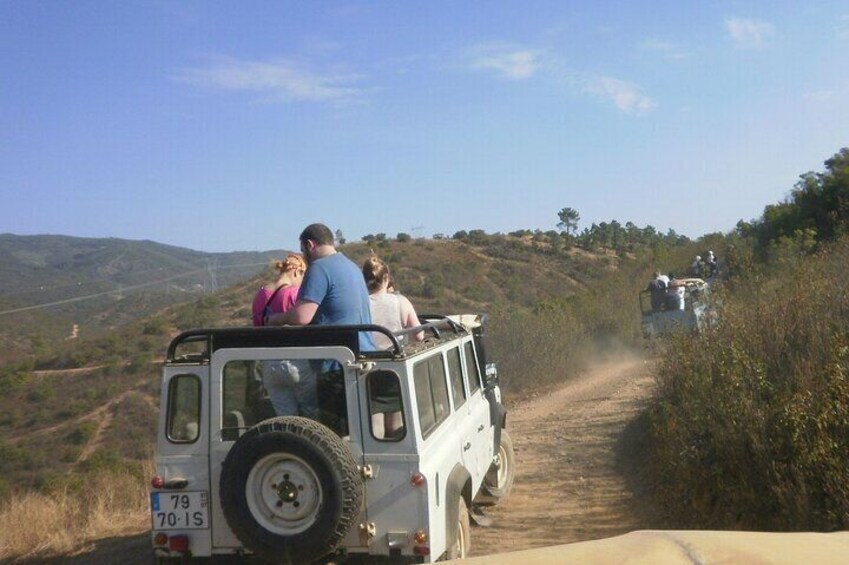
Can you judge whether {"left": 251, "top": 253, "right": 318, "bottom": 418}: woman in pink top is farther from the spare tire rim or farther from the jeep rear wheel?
the jeep rear wheel

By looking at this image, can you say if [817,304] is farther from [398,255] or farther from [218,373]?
[398,255]

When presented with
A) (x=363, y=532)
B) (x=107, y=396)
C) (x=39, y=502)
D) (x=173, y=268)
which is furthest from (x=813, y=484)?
(x=173, y=268)

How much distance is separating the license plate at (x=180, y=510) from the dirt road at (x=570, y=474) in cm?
278

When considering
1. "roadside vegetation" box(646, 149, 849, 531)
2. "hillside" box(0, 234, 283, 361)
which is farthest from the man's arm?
"hillside" box(0, 234, 283, 361)

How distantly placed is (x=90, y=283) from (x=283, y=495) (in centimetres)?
4927

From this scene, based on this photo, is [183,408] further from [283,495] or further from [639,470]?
[639,470]

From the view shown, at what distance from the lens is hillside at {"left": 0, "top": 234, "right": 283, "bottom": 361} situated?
35.7 meters

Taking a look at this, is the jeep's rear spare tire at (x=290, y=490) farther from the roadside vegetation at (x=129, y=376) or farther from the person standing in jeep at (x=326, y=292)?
the roadside vegetation at (x=129, y=376)

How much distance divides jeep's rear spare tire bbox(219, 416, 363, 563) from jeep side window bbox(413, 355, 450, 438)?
0.60m

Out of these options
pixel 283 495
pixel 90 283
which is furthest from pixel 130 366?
pixel 90 283

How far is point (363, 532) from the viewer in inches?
189

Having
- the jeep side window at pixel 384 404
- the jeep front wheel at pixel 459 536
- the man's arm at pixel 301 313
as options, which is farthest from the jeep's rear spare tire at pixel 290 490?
the man's arm at pixel 301 313

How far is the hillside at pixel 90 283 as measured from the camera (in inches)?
1406

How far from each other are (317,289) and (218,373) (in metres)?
0.87
